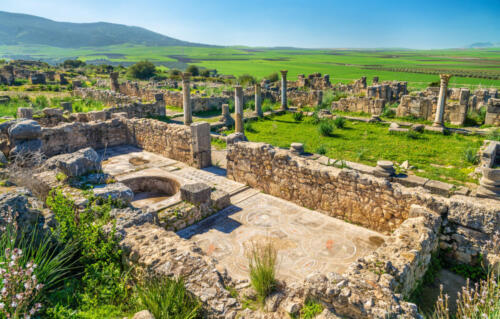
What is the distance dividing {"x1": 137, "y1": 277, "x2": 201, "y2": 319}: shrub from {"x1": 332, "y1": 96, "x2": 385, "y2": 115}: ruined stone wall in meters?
22.4

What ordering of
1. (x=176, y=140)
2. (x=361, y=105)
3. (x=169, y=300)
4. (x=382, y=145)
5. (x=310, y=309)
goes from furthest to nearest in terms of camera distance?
(x=361, y=105) < (x=382, y=145) < (x=176, y=140) < (x=310, y=309) < (x=169, y=300)

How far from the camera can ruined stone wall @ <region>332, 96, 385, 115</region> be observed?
2348 centimetres

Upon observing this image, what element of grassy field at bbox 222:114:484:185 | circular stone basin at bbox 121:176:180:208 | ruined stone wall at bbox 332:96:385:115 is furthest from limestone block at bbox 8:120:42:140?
ruined stone wall at bbox 332:96:385:115

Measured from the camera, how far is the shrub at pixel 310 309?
3.99 metres

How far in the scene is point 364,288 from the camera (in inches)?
164

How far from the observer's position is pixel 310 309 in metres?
4.07

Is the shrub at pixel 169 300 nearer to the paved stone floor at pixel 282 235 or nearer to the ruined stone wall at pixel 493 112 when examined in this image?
the paved stone floor at pixel 282 235

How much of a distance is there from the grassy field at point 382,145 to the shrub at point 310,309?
908cm

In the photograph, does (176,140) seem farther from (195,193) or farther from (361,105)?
(361,105)

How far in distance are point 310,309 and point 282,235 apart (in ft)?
12.2

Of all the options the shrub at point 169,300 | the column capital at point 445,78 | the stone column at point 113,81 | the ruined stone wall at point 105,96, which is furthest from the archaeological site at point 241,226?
the stone column at point 113,81

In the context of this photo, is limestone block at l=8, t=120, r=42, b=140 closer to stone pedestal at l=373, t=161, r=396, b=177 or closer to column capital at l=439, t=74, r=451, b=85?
stone pedestal at l=373, t=161, r=396, b=177

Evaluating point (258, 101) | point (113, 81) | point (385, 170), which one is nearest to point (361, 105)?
point (258, 101)

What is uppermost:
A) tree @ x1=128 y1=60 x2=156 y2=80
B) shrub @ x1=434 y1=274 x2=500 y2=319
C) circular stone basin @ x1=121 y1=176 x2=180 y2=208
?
tree @ x1=128 y1=60 x2=156 y2=80
